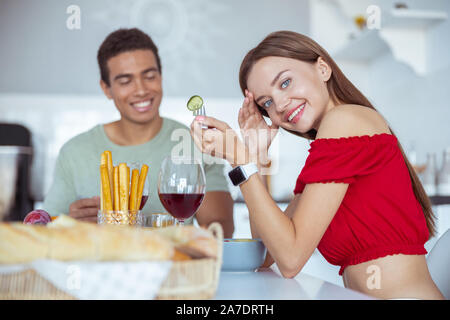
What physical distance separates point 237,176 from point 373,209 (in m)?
0.30

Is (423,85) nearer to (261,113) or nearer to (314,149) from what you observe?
(261,113)

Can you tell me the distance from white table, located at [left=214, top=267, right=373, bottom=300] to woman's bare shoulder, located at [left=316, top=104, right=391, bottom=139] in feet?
0.90

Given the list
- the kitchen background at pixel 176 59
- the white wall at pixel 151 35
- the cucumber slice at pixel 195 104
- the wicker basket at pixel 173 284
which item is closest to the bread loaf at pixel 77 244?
the wicker basket at pixel 173 284

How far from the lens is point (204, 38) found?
3.51 metres

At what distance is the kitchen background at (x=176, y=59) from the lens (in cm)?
336

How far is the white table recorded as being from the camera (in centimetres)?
62

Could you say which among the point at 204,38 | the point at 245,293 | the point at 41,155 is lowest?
the point at 41,155

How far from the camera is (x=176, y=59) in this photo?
3473 millimetres

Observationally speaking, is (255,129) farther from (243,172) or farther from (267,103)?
(243,172)

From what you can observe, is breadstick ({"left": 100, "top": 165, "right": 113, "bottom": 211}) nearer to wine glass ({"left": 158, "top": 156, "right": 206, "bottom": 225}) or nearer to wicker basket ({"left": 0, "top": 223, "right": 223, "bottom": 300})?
wine glass ({"left": 158, "top": 156, "right": 206, "bottom": 225})

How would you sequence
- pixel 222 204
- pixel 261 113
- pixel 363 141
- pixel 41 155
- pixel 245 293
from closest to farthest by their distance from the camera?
pixel 245 293 < pixel 363 141 < pixel 261 113 < pixel 222 204 < pixel 41 155

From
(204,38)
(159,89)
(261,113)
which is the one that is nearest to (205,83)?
(204,38)
